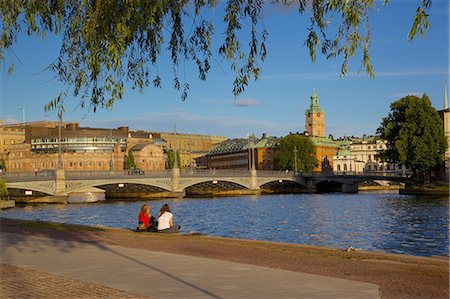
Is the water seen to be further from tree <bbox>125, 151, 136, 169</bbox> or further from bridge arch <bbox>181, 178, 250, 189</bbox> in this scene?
tree <bbox>125, 151, 136, 169</bbox>

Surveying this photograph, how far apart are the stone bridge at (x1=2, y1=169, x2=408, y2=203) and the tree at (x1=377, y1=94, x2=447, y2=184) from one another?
51.6 ft

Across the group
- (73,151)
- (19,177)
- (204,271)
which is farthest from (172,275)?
(73,151)

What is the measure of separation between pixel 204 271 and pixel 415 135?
78049 millimetres

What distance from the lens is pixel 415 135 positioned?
286 ft

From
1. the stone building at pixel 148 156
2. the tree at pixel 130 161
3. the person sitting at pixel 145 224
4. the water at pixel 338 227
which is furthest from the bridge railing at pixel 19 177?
the stone building at pixel 148 156

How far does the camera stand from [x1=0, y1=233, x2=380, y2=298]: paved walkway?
11.1m

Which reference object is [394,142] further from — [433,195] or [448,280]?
[448,280]

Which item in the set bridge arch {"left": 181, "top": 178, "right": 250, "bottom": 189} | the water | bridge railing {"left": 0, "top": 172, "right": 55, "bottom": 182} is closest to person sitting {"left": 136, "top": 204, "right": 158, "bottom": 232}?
the water

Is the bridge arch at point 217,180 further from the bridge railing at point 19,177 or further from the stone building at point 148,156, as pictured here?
the stone building at point 148,156

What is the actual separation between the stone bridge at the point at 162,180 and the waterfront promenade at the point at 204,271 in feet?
202

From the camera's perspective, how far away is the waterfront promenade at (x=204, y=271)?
36.8 ft

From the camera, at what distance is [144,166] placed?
18338cm

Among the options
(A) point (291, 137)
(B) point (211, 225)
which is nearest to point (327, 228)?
(B) point (211, 225)

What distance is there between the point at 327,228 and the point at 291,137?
371 ft
